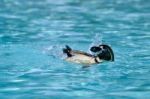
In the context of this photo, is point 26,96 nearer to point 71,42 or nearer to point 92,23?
point 71,42

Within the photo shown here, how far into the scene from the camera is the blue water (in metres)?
7.29

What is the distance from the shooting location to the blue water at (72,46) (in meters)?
7.29

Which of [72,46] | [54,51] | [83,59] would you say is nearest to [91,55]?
[83,59]

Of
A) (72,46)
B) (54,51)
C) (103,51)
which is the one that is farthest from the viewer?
(72,46)

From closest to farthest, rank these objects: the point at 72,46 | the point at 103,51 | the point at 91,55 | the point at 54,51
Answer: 1. the point at 103,51
2. the point at 91,55
3. the point at 54,51
4. the point at 72,46

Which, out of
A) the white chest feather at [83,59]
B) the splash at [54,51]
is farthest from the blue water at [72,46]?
the white chest feather at [83,59]

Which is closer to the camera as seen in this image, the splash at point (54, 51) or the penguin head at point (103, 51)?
the penguin head at point (103, 51)

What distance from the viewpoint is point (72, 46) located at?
406 inches

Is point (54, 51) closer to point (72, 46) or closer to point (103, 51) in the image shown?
point (72, 46)

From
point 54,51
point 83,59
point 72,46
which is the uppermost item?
point 72,46

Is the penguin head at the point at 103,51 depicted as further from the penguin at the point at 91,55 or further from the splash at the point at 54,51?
the splash at the point at 54,51

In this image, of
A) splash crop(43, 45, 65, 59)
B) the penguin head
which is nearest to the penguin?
the penguin head

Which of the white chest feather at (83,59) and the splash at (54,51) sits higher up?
the splash at (54,51)

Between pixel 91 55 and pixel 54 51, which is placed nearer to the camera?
pixel 91 55
